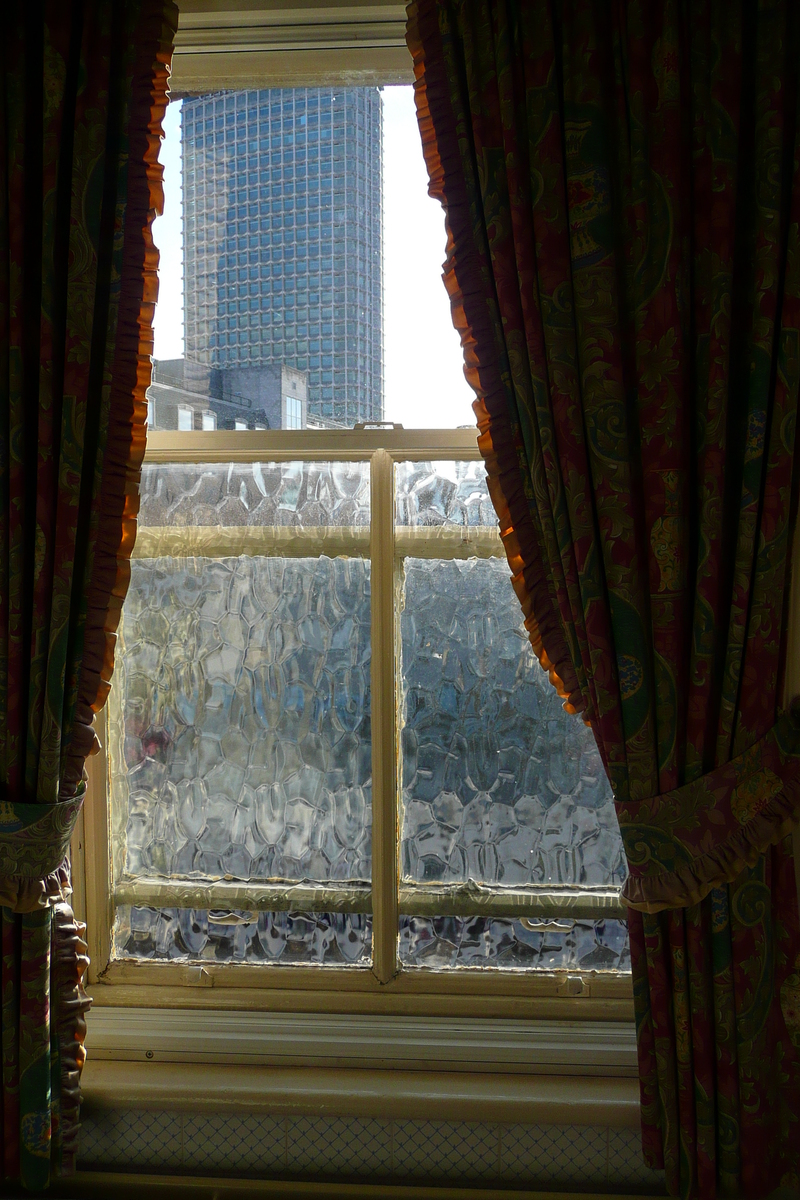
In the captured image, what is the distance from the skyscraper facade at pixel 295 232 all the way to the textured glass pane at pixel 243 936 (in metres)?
0.98

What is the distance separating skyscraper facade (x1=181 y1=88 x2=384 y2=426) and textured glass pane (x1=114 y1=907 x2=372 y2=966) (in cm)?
98

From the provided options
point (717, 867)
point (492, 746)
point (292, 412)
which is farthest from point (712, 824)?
point (292, 412)

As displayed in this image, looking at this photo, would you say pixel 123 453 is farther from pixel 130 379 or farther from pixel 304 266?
pixel 304 266

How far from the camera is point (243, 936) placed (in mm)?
1546

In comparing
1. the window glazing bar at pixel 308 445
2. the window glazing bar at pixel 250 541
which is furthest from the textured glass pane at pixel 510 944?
the window glazing bar at pixel 308 445

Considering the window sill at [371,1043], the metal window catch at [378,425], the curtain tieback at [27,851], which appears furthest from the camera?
the metal window catch at [378,425]

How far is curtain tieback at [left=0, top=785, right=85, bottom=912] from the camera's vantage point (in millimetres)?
1272

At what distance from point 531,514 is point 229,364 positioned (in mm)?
696

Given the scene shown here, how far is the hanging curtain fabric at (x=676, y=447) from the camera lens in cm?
118

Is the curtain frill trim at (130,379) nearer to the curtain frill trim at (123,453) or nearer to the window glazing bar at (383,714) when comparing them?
the curtain frill trim at (123,453)

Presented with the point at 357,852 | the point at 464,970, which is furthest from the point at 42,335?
the point at 464,970

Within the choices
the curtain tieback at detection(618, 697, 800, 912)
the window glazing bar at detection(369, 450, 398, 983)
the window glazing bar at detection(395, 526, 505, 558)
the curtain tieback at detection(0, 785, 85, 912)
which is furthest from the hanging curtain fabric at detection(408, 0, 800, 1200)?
the curtain tieback at detection(0, 785, 85, 912)

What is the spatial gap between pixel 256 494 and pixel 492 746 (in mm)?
660

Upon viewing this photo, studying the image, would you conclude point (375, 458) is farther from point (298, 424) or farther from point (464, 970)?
point (464, 970)
